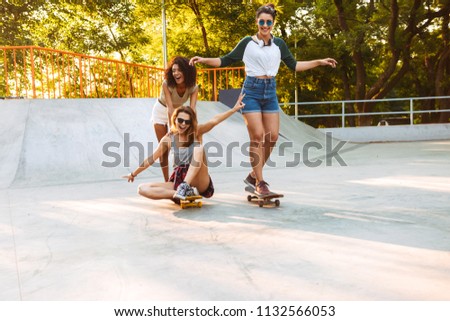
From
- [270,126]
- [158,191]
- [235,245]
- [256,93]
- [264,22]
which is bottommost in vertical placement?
[235,245]

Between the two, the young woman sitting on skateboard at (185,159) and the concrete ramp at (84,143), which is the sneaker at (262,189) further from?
the concrete ramp at (84,143)

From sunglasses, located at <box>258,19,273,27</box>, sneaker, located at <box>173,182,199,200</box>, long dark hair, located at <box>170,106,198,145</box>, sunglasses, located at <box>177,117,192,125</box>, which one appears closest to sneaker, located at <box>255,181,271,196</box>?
sneaker, located at <box>173,182,199,200</box>

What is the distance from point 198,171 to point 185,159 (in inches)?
8.3

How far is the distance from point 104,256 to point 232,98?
10.7m

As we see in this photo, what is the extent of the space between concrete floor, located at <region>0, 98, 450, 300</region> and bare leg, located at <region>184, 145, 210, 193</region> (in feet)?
0.92

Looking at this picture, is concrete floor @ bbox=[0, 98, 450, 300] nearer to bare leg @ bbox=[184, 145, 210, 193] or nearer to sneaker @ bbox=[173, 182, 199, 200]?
sneaker @ bbox=[173, 182, 199, 200]

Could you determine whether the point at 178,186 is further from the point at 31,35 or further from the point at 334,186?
the point at 31,35

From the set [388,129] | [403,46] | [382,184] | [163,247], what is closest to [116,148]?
[382,184]

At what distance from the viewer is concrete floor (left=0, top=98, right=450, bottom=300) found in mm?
2576

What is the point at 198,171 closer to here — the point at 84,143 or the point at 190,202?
the point at 190,202

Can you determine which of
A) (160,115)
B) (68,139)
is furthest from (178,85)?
(68,139)

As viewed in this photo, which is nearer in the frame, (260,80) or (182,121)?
(182,121)

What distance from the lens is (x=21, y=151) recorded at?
8375 millimetres

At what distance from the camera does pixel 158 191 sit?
202 inches
